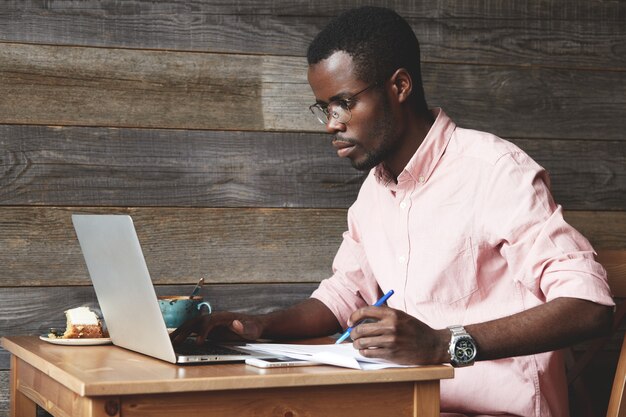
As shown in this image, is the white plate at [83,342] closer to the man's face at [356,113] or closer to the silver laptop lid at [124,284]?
the silver laptop lid at [124,284]

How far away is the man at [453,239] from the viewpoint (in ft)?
4.90

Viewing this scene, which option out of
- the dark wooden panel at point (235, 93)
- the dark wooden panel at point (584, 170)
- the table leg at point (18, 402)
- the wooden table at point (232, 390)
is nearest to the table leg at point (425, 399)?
the wooden table at point (232, 390)

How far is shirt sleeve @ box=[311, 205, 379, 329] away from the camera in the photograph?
2.02m

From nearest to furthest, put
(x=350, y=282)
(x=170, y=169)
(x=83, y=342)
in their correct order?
(x=83, y=342)
(x=350, y=282)
(x=170, y=169)

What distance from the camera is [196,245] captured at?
2.16m

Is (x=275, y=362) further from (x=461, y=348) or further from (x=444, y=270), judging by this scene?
(x=444, y=270)

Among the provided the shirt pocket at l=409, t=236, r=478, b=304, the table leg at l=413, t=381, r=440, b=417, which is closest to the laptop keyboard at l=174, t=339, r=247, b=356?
the table leg at l=413, t=381, r=440, b=417

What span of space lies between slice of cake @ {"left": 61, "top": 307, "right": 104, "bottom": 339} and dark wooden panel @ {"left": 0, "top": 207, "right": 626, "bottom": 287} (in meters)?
0.34

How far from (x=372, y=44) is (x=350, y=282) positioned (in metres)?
0.54

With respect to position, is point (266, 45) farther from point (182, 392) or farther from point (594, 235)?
point (182, 392)

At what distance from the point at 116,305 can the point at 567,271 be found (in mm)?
762

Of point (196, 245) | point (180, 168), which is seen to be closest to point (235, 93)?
point (180, 168)

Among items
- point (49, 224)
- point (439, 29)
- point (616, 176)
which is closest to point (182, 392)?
point (49, 224)

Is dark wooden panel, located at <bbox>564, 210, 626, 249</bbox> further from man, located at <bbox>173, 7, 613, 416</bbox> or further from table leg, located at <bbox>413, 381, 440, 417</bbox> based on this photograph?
table leg, located at <bbox>413, 381, 440, 417</bbox>
